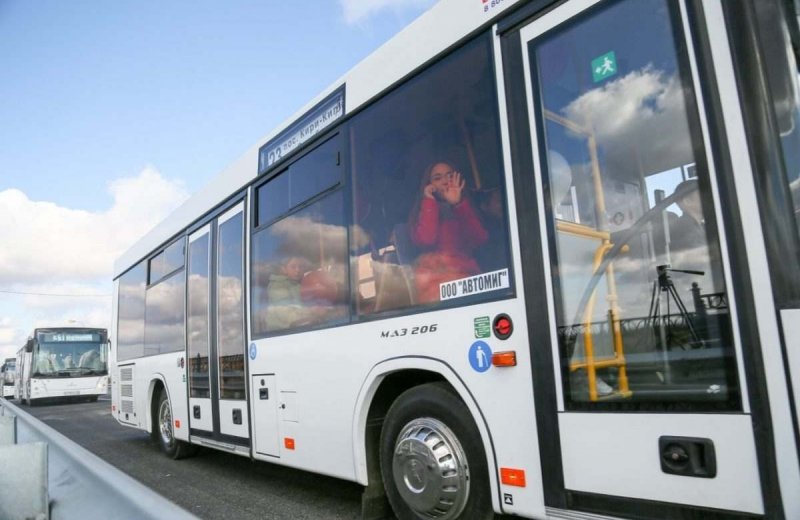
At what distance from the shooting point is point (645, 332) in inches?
98.2

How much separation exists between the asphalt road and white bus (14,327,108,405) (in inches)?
671

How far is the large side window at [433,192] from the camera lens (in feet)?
10.7

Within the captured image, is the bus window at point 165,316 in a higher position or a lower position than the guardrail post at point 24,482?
higher

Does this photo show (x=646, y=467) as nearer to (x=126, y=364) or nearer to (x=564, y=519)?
(x=564, y=519)

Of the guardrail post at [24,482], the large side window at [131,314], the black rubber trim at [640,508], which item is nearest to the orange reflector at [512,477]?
the black rubber trim at [640,508]

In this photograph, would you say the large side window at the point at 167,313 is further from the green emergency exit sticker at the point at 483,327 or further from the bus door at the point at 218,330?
the green emergency exit sticker at the point at 483,327

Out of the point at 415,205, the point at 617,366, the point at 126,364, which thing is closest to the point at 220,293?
the point at 415,205

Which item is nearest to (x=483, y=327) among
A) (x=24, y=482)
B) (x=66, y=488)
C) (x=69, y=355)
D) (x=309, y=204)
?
(x=66, y=488)

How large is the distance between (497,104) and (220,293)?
13.7ft

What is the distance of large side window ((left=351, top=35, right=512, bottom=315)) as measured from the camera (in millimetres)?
3248

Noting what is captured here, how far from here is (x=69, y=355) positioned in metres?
24.4

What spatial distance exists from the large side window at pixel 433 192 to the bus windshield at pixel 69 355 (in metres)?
23.8

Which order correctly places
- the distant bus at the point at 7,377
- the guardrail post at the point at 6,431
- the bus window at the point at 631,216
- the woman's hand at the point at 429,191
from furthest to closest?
the distant bus at the point at 7,377, the guardrail post at the point at 6,431, the woman's hand at the point at 429,191, the bus window at the point at 631,216

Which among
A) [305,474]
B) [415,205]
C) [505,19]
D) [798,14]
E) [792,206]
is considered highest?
[505,19]
